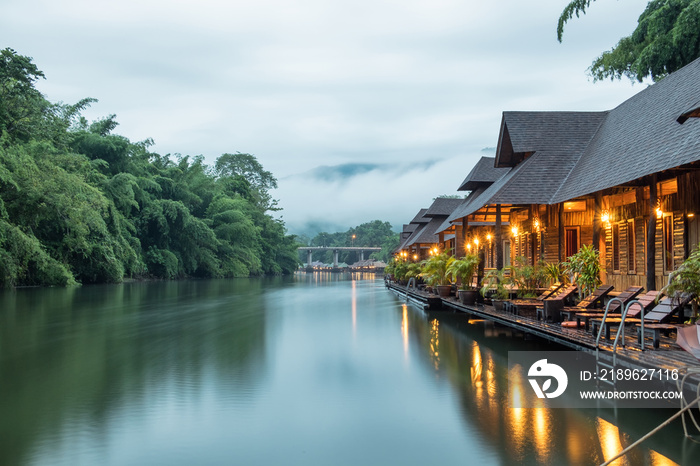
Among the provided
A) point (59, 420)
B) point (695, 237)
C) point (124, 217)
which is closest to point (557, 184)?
point (695, 237)

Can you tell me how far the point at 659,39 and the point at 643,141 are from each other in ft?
50.3

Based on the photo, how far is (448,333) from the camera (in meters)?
15.0

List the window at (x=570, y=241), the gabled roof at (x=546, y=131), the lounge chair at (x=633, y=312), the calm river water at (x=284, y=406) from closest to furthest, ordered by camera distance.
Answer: the calm river water at (x=284, y=406)
the lounge chair at (x=633, y=312)
the gabled roof at (x=546, y=131)
the window at (x=570, y=241)

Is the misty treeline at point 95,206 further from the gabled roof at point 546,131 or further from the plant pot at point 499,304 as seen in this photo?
the plant pot at point 499,304

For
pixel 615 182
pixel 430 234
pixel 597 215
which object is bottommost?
pixel 597 215

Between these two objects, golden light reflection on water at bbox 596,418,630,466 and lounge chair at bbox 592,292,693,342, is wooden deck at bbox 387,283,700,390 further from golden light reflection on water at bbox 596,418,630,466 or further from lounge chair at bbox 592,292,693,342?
golden light reflection on water at bbox 596,418,630,466

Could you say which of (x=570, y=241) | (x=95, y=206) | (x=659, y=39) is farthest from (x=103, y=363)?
(x=95, y=206)

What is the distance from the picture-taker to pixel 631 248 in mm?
17203

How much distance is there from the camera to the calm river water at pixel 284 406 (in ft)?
19.0

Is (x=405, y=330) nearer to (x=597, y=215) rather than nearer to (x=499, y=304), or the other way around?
(x=499, y=304)

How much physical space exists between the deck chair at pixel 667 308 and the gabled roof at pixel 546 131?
1076cm

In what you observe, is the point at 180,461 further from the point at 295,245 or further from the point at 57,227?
the point at 295,245

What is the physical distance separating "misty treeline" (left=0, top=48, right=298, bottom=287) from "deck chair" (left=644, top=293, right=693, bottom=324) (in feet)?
92.1

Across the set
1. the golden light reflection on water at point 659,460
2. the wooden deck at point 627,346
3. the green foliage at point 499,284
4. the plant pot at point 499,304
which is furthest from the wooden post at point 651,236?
the golden light reflection on water at point 659,460
